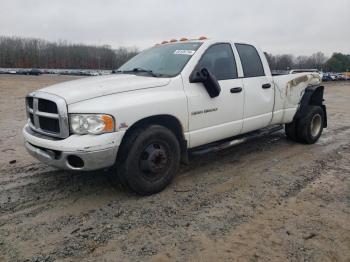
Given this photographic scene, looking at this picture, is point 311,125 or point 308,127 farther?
point 311,125

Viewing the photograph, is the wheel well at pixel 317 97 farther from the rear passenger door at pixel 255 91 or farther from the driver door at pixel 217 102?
the driver door at pixel 217 102

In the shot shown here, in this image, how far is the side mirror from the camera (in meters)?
4.44

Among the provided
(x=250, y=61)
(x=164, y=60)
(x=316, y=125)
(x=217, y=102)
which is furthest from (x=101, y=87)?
(x=316, y=125)

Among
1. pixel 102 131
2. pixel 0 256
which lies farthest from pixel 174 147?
pixel 0 256

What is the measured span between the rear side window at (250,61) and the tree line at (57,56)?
94.2 m

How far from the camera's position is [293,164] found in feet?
18.0

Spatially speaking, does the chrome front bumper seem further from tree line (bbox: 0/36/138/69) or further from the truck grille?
tree line (bbox: 0/36/138/69)

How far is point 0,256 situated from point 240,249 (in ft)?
6.80

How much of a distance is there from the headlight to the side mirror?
134cm

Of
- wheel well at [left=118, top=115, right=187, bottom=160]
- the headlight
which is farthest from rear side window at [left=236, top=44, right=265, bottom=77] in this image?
the headlight

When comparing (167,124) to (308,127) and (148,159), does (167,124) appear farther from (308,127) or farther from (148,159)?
(308,127)

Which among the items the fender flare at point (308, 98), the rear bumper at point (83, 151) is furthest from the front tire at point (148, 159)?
the fender flare at point (308, 98)

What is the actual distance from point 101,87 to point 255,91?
2.51m

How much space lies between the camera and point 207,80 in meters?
4.48
